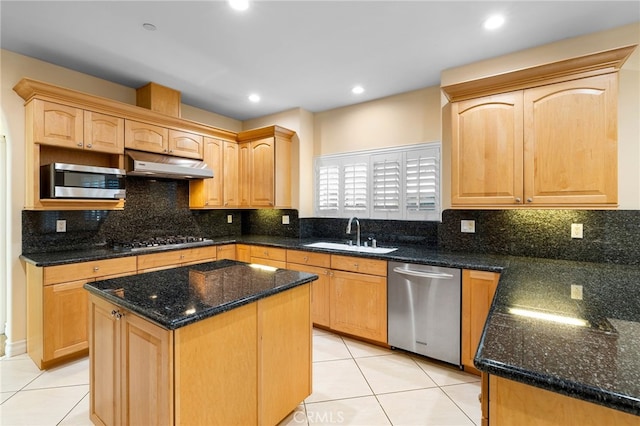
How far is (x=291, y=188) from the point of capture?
4.18 meters

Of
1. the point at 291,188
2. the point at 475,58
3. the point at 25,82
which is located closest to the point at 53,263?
the point at 25,82

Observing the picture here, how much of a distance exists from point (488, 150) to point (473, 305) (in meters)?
1.24

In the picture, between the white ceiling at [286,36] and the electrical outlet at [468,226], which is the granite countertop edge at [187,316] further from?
the electrical outlet at [468,226]

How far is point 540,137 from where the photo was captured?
2.28m

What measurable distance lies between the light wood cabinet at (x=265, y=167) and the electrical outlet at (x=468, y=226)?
216cm

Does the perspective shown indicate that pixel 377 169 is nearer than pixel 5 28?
No

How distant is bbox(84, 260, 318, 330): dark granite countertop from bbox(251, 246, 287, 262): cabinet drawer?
4.36 feet

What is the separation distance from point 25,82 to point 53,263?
1482mm

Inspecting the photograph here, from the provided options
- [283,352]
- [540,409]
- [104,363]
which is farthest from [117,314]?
[540,409]

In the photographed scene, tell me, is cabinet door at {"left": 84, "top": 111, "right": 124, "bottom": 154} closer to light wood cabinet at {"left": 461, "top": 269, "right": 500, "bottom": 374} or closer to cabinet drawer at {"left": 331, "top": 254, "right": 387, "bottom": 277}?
cabinet drawer at {"left": 331, "top": 254, "right": 387, "bottom": 277}

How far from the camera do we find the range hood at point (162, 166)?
3117 millimetres

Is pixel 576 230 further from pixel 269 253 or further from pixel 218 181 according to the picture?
pixel 218 181

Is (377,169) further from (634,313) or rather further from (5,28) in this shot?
(5,28)

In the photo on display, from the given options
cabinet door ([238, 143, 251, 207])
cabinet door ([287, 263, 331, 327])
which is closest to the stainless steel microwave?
cabinet door ([238, 143, 251, 207])
